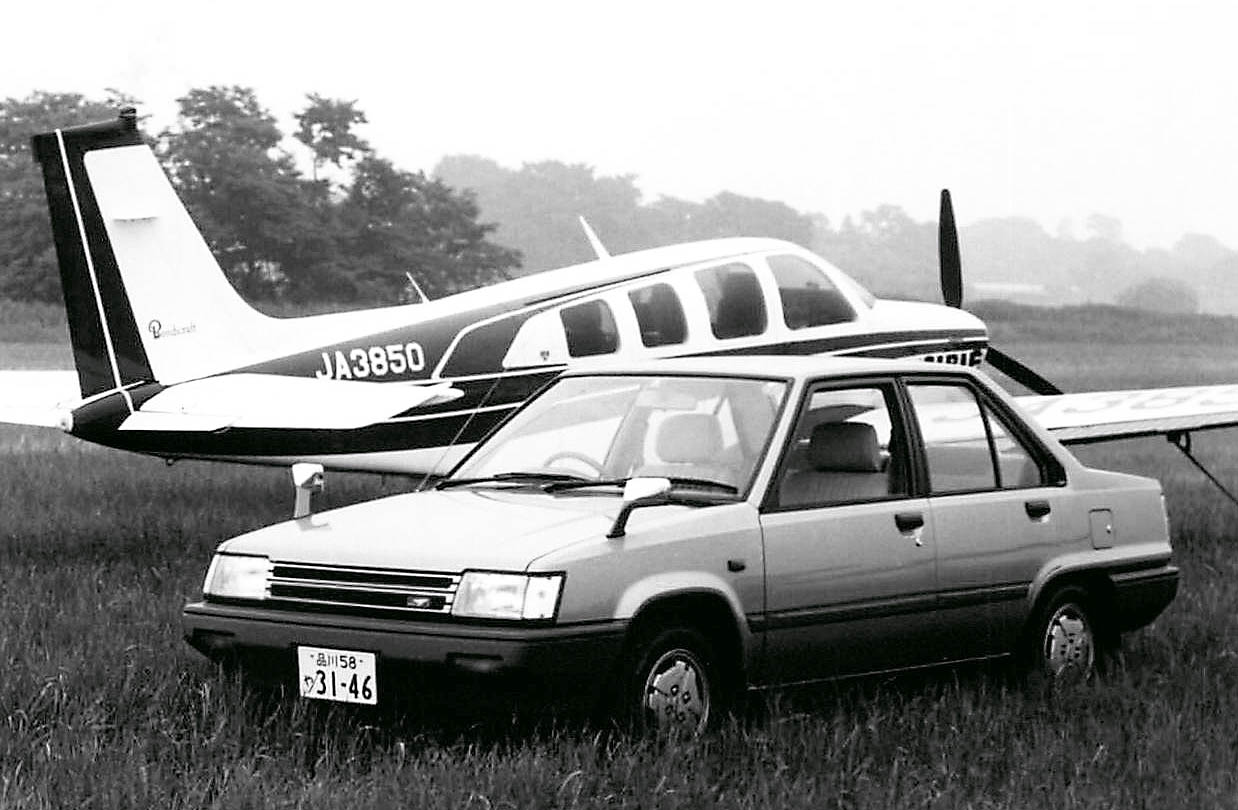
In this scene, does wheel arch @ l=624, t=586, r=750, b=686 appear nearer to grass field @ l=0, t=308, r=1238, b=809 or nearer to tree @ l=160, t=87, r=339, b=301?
grass field @ l=0, t=308, r=1238, b=809

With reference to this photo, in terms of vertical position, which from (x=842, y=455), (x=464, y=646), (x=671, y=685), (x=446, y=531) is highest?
(x=842, y=455)

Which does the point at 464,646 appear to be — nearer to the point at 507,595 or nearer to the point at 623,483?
the point at 507,595

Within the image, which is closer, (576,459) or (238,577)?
(238,577)

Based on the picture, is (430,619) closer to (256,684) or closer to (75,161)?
(256,684)

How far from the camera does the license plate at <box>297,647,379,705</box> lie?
712cm

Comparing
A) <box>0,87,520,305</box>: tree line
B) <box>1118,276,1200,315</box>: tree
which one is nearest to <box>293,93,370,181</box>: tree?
<box>0,87,520,305</box>: tree line

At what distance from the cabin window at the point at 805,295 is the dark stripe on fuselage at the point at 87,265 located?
4651 mm

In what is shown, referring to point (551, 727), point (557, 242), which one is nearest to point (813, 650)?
point (551, 727)

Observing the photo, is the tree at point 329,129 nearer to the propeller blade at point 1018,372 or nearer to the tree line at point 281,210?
the tree line at point 281,210

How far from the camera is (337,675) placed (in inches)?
284

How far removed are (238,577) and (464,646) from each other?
1.17 metres

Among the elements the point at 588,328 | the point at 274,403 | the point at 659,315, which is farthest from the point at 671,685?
the point at 659,315

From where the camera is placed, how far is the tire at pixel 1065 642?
8711 mm

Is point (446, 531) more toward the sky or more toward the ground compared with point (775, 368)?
more toward the ground
